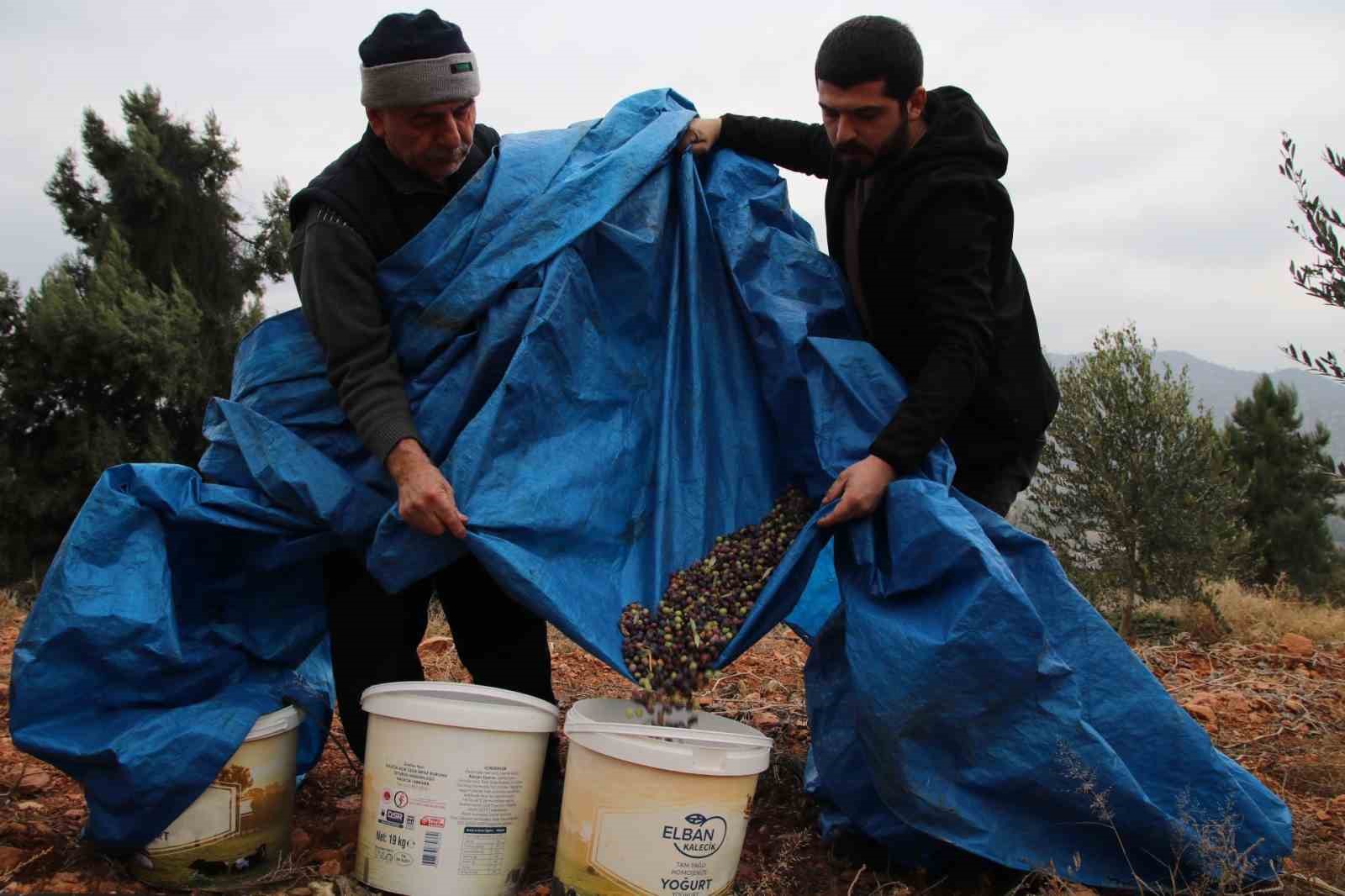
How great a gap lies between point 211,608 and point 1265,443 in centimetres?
Result: 1601

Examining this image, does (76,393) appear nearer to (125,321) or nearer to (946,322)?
(125,321)

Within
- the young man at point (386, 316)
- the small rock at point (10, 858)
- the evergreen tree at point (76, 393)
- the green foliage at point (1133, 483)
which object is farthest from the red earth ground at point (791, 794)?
the evergreen tree at point (76, 393)

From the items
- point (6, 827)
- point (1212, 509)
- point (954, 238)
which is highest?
point (954, 238)

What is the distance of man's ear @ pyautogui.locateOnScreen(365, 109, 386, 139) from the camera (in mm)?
2291

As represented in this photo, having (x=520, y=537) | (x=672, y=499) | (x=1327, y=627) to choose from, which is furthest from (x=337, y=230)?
(x=1327, y=627)

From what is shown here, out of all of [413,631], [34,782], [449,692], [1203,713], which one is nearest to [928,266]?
[449,692]

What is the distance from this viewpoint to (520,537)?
214 cm

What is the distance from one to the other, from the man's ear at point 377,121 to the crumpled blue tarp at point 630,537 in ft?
0.73

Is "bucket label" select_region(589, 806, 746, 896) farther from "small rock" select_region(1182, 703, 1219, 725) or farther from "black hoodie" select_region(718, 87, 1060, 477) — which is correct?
"small rock" select_region(1182, 703, 1219, 725)

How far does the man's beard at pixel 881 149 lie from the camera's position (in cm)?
225

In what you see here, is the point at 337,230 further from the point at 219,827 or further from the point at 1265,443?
the point at 1265,443

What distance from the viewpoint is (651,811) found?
6.22 ft

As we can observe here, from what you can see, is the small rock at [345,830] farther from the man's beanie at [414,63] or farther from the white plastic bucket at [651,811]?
the man's beanie at [414,63]

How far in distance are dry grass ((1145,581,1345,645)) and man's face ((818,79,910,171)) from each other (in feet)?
9.99
